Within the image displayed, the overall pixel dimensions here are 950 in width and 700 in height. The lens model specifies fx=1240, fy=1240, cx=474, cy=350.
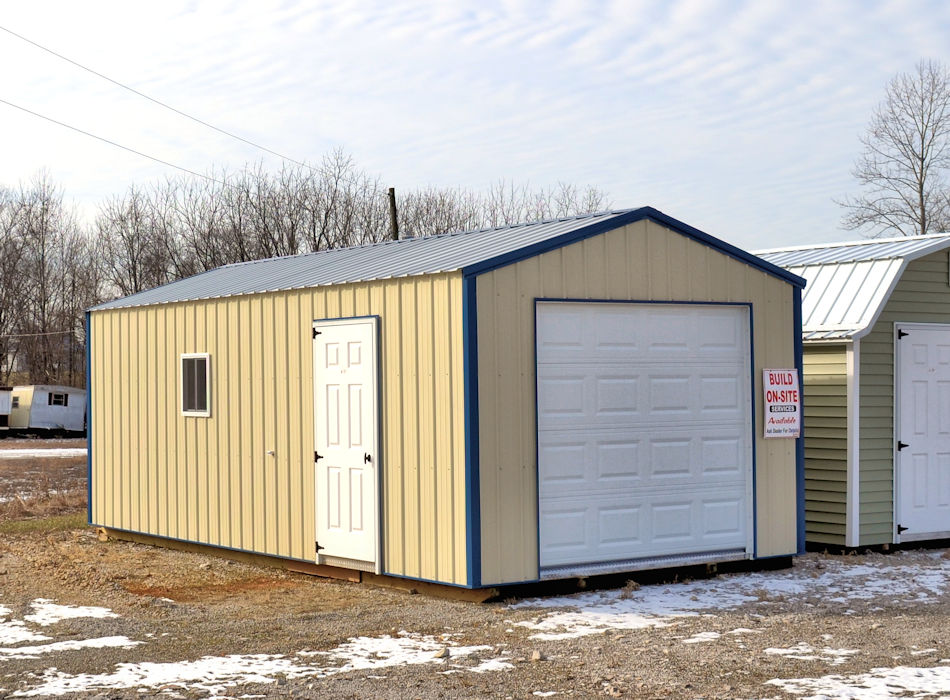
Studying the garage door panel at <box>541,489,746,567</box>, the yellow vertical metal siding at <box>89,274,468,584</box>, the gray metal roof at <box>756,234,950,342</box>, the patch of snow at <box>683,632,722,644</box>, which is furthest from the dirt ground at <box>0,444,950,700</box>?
the gray metal roof at <box>756,234,950,342</box>

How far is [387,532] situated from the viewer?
9.62m

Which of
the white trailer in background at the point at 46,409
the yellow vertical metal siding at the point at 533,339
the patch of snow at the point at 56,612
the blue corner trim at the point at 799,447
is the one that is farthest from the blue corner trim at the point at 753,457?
the white trailer in background at the point at 46,409

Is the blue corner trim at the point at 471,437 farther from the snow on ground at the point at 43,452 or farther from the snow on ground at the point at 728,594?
the snow on ground at the point at 43,452

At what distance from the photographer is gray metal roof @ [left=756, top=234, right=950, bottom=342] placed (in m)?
11.7

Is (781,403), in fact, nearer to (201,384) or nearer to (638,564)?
(638,564)

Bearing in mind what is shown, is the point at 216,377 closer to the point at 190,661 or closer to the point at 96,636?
the point at 96,636

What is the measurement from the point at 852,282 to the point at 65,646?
26.7 ft

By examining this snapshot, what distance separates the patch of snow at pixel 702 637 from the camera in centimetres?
756

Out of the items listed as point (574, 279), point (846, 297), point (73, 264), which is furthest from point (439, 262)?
point (73, 264)

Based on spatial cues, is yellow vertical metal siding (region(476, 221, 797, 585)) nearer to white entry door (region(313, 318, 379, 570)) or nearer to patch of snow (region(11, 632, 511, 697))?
white entry door (region(313, 318, 379, 570))

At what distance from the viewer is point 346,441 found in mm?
10023

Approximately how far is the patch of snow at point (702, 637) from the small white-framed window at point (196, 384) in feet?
18.6

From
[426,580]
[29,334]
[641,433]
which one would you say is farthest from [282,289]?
[29,334]

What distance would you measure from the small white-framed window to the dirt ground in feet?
5.04
